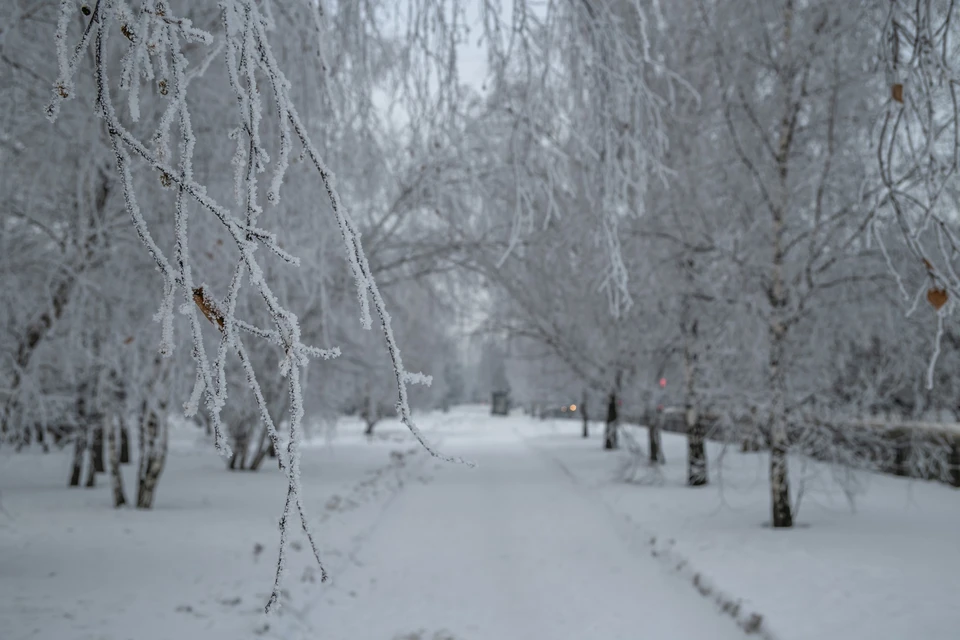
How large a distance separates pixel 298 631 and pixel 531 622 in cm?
155

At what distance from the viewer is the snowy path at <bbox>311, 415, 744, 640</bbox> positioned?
4.54 m

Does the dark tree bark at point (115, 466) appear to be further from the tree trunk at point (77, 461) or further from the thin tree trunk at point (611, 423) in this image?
the thin tree trunk at point (611, 423)

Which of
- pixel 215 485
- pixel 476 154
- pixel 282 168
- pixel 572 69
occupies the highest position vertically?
pixel 476 154

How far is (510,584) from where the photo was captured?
18.6 feet

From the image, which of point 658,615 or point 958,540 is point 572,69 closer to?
point 658,615

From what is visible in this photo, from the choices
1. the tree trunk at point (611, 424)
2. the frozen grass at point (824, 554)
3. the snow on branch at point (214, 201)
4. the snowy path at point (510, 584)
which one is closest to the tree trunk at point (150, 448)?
the snowy path at point (510, 584)

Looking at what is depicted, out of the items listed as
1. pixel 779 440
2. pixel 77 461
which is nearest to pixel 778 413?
pixel 779 440

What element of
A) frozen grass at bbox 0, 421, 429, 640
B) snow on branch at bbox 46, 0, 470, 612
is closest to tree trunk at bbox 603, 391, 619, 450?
frozen grass at bbox 0, 421, 429, 640

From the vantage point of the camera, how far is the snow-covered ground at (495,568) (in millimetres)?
4363

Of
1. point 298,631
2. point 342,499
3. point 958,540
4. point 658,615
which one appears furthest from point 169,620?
point 958,540

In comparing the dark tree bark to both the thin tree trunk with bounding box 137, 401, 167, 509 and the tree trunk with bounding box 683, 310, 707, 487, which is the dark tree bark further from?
the tree trunk with bounding box 683, 310, 707, 487

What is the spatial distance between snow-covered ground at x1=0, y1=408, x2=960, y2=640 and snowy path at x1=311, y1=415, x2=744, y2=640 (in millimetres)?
23

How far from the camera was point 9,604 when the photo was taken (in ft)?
14.9

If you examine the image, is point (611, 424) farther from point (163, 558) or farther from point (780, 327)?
point (163, 558)
